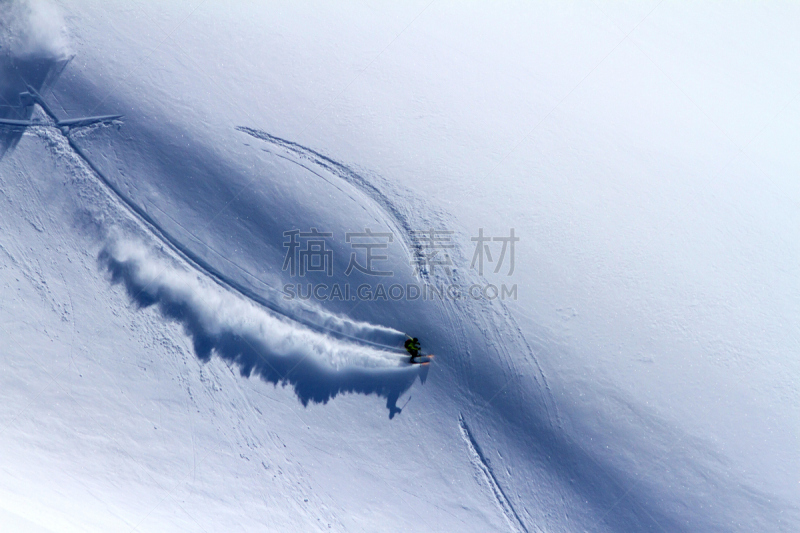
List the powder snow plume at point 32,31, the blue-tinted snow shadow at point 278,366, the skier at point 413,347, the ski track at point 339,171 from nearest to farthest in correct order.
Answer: the skier at point 413,347 < the blue-tinted snow shadow at point 278,366 < the ski track at point 339,171 < the powder snow plume at point 32,31

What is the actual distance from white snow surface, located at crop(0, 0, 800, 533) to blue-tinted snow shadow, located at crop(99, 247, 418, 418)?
0.05 m

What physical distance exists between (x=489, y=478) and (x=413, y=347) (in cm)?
367

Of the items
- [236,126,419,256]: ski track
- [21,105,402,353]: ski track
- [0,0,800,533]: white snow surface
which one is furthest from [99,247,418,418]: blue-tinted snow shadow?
[236,126,419,256]: ski track

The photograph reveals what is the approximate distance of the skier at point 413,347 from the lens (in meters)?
8.97

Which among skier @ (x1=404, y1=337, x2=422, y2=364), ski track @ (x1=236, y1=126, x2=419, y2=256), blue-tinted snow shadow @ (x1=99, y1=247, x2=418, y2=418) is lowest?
blue-tinted snow shadow @ (x1=99, y1=247, x2=418, y2=418)

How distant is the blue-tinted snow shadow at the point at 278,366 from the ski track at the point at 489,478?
5.61ft

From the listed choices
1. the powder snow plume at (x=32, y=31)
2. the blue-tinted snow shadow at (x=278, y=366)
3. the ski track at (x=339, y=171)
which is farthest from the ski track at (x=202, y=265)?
the ski track at (x=339, y=171)

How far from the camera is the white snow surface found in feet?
30.7

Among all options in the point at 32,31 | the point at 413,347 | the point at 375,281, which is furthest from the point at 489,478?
the point at 32,31

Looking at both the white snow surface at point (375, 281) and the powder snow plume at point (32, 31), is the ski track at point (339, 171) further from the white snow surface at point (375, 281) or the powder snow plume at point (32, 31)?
the powder snow plume at point (32, 31)

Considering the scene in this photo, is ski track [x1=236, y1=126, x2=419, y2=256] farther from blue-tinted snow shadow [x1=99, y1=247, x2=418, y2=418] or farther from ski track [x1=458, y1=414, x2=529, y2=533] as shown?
ski track [x1=458, y1=414, x2=529, y2=533]

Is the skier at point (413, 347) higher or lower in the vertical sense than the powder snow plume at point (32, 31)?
lower

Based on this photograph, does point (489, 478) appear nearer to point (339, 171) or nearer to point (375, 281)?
point (375, 281)

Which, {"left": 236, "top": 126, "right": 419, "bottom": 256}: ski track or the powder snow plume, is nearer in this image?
{"left": 236, "top": 126, "right": 419, "bottom": 256}: ski track
